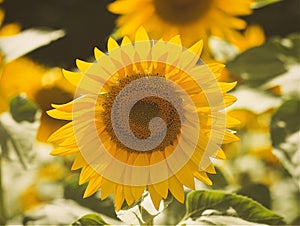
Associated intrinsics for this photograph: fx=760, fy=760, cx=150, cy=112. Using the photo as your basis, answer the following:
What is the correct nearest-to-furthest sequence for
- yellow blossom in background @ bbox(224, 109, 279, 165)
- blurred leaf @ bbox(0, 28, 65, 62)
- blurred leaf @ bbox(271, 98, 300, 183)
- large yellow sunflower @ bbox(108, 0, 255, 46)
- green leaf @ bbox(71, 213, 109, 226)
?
green leaf @ bbox(71, 213, 109, 226), blurred leaf @ bbox(271, 98, 300, 183), blurred leaf @ bbox(0, 28, 65, 62), large yellow sunflower @ bbox(108, 0, 255, 46), yellow blossom in background @ bbox(224, 109, 279, 165)

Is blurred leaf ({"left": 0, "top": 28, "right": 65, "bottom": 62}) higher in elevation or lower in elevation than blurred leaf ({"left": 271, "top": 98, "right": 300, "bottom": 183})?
higher

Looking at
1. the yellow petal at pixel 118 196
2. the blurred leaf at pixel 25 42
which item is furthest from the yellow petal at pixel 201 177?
the blurred leaf at pixel 25 42

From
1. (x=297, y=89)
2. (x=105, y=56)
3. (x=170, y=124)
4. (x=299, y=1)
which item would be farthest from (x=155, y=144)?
(x=299, y=1)

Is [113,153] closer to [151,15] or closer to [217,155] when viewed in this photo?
[217,155]

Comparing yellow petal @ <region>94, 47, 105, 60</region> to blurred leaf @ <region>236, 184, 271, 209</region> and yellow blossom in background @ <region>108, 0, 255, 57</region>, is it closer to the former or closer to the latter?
blurred leaf @ <region>236, 184, 271, 209</region>

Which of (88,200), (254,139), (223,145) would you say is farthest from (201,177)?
(254,139)

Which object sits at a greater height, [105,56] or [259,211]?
[105,56]

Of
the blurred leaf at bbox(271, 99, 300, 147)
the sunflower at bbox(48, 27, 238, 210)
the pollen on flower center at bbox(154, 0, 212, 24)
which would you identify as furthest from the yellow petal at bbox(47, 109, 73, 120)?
the pollen on flower center at bbox(154, 0, 212, 24)
